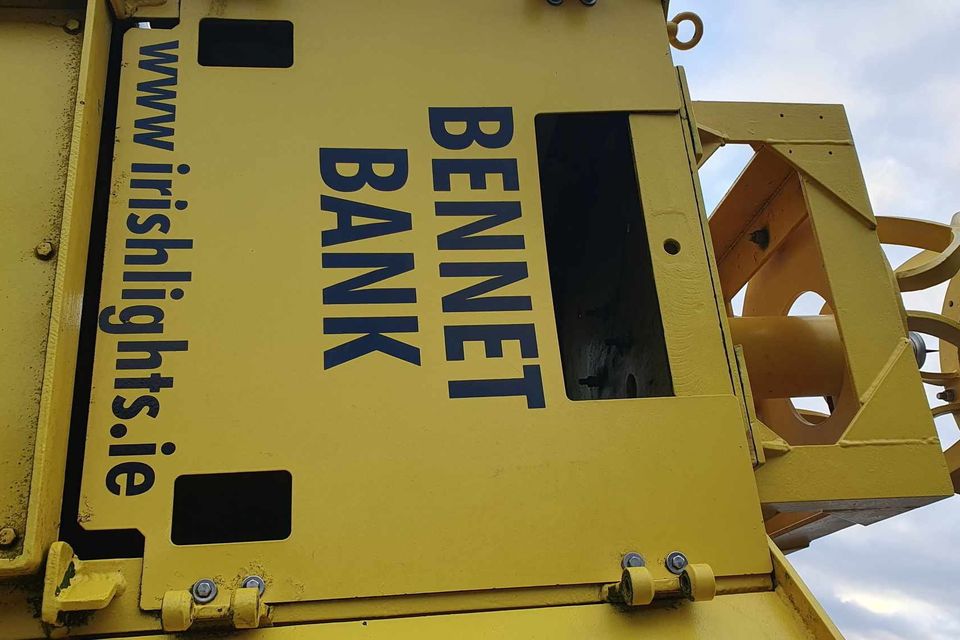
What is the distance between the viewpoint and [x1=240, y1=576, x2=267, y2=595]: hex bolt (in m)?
1.45

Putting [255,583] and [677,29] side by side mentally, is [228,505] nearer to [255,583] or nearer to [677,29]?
[255,583]

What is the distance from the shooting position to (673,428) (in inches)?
66.2

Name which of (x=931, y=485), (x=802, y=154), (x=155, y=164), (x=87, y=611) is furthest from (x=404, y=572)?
(x=802, y=154)

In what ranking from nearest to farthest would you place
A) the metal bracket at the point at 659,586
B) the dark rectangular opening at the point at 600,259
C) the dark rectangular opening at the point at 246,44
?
the metal bracket at the point at 659,586
the dark rectangular opening at the point at 246,44
the dark rectangular opening at the point at 600,259

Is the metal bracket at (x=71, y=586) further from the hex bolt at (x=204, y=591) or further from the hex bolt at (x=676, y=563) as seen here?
the hex bolt at (x=676, y=563)

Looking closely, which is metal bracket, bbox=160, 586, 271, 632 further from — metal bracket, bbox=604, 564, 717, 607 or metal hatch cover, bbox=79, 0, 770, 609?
metal bracket, bbox=604, 564, 717, 607

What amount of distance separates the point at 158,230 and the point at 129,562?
68cm

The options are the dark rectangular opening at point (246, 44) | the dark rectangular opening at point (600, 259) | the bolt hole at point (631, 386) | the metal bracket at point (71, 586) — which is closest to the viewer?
the metal bracket at point (71, 586)

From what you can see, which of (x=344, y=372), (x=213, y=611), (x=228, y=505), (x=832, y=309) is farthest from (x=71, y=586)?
(x=832, y=309)

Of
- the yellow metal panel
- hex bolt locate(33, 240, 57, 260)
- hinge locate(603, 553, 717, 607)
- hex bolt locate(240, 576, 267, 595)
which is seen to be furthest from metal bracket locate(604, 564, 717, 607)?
hex bolt locate(33, 240, 57, 260)

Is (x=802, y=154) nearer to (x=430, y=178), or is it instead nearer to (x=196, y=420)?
(x=430, y=178)

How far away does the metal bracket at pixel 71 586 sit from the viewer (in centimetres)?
137

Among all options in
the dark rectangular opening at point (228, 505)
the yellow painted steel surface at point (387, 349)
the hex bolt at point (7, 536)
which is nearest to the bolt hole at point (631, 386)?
the yellow painted steel surface at point (387, 349)

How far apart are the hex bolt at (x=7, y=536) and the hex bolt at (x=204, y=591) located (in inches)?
12.3
